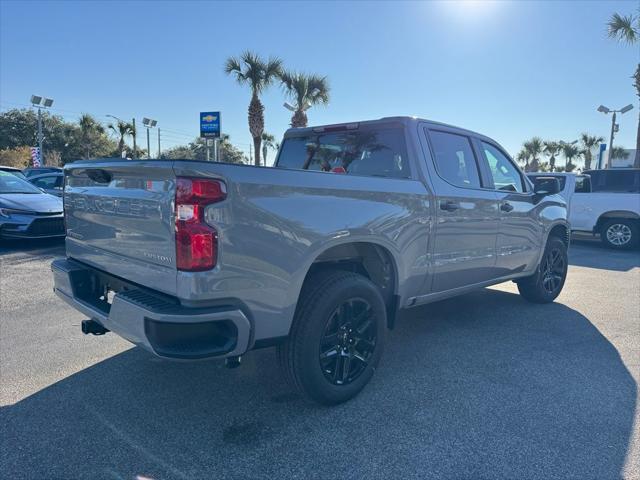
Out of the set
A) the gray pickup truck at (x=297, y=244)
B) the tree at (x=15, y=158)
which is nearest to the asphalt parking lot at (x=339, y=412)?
the gray pickup truck at (x=297, y=244)

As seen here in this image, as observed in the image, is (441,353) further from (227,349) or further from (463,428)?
(227,349)

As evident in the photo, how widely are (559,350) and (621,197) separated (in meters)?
8.53

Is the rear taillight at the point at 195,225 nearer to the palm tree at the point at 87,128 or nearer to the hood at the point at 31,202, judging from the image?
the hood at the point at 31,202

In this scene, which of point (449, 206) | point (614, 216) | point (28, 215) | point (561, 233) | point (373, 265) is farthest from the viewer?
point (614, 216)

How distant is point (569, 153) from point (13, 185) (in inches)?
2149

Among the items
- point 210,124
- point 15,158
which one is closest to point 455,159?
point 210,124

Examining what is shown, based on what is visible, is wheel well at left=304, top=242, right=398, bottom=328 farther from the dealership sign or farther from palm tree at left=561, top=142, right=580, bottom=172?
palm tree at left=561, top=142, right=580, bottom=172

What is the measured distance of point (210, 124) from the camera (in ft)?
50.0

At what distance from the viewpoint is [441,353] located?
395 cm

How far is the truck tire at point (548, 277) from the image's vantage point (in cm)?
543

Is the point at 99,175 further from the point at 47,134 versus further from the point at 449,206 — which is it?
the point at 47,134

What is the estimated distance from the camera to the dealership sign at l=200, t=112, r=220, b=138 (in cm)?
1514

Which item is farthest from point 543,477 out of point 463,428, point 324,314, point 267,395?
point 267,395

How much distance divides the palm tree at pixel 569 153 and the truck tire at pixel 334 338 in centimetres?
5547
